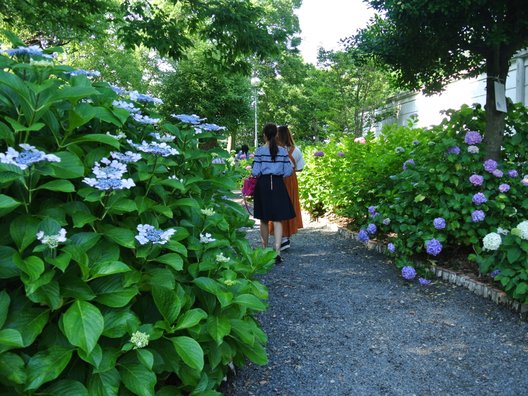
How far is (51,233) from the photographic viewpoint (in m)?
1.31

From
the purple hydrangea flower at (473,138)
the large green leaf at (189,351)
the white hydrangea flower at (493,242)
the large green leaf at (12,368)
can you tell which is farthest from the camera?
the purple hydrangea flower at (473,138)

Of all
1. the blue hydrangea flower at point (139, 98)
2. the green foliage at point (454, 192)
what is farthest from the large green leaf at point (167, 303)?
the green foliage at point (454, 192)

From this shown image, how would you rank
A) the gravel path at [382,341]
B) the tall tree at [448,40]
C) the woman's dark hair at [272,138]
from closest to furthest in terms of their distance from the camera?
the gravel path at [382,341] → the tall tree at [448,40] → the woman's dark hair at [272,138]

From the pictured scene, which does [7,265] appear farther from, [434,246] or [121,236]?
[434,246]

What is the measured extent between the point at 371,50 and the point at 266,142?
4.93ft

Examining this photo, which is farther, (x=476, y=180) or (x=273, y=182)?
(x=273, y=182)

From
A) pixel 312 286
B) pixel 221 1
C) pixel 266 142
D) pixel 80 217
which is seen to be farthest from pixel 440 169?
pixel 221 1

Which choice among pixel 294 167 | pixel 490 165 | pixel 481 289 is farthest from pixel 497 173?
pixel 294 167

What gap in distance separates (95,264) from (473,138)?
3.54m

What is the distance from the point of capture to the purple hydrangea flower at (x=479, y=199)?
3.61 meters

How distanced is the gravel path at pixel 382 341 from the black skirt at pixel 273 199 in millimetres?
879

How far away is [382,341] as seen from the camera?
2807 millimetres

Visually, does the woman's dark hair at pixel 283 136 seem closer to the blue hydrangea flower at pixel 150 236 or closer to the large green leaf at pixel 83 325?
the blue hydrangea flower at pixel 150 236

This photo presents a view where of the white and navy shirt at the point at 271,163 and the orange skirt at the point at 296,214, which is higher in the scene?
the white and navy shirt at the point at 271,163
